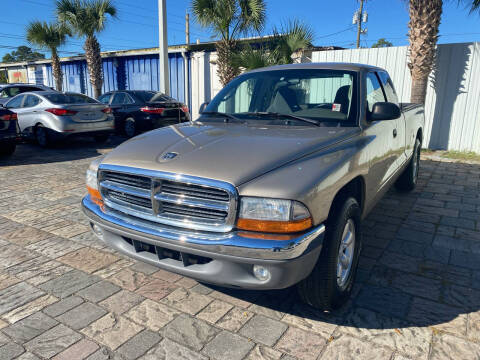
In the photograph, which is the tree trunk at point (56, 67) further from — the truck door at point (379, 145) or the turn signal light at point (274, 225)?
the turn signal light at point (274, 225)

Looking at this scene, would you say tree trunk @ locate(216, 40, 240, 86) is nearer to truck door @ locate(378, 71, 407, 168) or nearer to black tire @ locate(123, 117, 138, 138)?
black tire @ locate(123, 117, 138, 138)

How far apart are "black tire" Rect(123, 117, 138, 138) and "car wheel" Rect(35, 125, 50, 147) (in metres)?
2.38

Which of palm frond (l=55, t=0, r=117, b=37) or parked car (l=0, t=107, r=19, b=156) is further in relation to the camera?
palm frond (l=55, t=0, r=117, b=37)

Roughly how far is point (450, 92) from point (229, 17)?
260 inches

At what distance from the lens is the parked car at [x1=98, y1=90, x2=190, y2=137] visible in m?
11.3

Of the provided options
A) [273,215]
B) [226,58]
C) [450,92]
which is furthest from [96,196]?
[226,58]

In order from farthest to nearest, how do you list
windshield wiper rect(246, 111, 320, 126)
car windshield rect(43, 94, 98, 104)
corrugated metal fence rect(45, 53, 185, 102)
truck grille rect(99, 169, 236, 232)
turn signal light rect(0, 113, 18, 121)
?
1. corrugated metal fence rect(45, 53, 185, 102)
2. car windshield rect(43, 94, 98, 104)
3. turn signal light rect(0, 113, 18, 121)
4. windshield wiper rect(246, 111, 320, 126)
5. truck grille rect(99, 169, 236, 232)

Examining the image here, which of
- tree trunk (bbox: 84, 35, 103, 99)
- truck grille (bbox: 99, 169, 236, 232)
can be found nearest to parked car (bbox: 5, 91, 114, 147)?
truck grille (bbox: 99, 169, 236, 232)

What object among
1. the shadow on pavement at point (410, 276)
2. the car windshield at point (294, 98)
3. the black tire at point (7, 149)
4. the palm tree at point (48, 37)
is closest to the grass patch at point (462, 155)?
the shadow on pavement at point (410, 276)

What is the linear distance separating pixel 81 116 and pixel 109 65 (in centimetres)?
1053

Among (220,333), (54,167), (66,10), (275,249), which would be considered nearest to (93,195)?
(220,333)

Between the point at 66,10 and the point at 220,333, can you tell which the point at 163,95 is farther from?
the point at 220,333

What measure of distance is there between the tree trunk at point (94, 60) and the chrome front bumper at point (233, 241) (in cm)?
1716

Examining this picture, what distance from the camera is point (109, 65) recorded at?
18.8 meters
